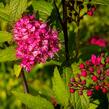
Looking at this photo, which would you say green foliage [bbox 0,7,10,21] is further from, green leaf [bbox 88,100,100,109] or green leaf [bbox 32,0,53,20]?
green leaf [bbox 88,100,100,109]

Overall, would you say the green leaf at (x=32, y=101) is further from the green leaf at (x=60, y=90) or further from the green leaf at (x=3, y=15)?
the green leaf at (x=3, y=15)

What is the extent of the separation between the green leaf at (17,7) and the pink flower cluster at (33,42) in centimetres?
12

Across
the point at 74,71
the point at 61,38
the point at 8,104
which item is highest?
the point at 61,38

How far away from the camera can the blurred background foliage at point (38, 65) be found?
2.35m

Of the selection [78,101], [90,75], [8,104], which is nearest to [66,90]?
[78,101]

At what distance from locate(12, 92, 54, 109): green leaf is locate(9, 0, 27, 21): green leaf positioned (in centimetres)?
46

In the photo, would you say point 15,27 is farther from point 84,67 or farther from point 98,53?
point 98,53

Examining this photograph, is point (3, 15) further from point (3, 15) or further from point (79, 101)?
point (79, 101)

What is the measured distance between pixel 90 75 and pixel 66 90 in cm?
26

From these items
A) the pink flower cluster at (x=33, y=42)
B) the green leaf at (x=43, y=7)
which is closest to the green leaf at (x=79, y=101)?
the pink flower cluster at (x=33, y=42)

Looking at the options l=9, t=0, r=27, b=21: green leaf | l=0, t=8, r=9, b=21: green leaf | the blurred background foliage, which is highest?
l=9, t=0, r=27, b=21: green leaf

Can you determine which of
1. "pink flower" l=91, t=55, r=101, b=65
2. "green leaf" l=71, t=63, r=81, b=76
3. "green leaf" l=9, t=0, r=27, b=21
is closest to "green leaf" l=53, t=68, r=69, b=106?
"green leaf" l=71, t=63, r=81, b=76

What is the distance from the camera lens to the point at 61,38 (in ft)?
8.33

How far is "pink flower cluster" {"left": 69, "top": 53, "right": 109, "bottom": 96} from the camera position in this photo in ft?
7.74
